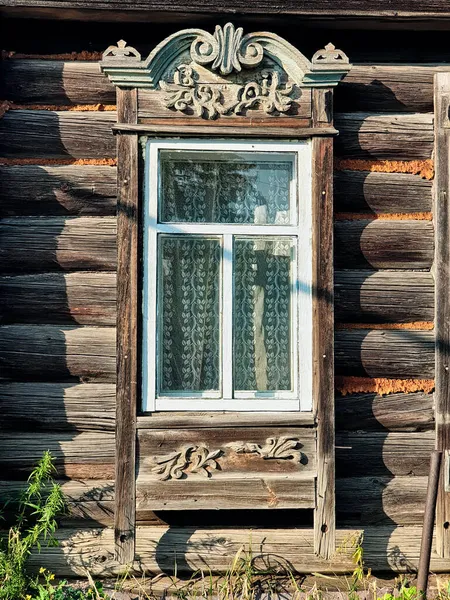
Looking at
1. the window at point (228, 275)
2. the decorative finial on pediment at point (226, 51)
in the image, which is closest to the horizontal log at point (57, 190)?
the window at point (228, 275)

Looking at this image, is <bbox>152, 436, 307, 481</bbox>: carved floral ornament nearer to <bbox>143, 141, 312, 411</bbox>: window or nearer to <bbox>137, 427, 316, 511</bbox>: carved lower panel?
<bbox>137, 427, 316, 511</bbox>: carved lower panel

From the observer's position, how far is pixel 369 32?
5082 mm

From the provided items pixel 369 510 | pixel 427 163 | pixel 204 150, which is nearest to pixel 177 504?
pixel 369 510

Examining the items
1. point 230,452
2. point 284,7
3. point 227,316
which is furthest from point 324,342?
point 284,7

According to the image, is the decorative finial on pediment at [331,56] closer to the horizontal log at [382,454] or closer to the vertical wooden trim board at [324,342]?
the vertical wooden trim board at [324,342]

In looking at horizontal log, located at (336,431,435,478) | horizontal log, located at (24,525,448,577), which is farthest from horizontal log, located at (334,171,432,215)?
horizontal log, located at (24,525,448,577)

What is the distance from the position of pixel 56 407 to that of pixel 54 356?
293 mm

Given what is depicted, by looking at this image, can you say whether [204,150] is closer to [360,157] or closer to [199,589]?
[360,157]

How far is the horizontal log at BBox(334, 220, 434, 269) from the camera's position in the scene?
194 inches

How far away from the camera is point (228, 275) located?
484cm

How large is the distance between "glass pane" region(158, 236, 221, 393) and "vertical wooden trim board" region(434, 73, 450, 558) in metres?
1.30

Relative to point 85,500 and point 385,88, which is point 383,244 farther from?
point 85,500

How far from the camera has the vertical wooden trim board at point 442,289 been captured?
190 inches

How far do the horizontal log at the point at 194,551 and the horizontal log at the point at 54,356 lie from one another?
35.9 inches
